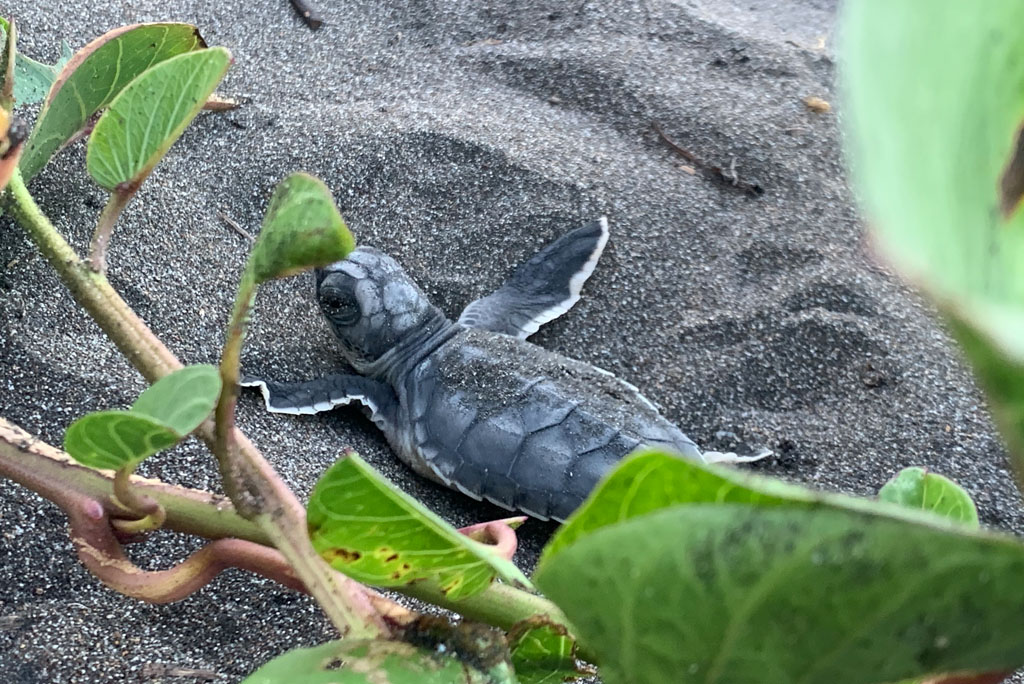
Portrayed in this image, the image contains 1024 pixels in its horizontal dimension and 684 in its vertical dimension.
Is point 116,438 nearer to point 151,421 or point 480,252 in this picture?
point 151,421

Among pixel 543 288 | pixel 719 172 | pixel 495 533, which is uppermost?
pixel 495 533

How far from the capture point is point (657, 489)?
172 millimetres

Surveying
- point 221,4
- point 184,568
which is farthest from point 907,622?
point 221,4

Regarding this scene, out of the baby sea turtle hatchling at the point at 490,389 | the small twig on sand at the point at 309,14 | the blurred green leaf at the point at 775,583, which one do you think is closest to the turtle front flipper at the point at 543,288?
the baby sea turtle hatchling at the point at 490,389

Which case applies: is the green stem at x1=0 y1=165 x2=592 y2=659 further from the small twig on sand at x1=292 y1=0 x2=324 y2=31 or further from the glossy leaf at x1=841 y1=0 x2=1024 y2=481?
the small twig on sand at x1=292 y1=0 x2=324 y2=31

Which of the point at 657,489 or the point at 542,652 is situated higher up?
the point at 657,489

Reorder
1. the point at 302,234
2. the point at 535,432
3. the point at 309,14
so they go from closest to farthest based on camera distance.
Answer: the point at 302,234 → the point at 535,432 → the point at 309,14

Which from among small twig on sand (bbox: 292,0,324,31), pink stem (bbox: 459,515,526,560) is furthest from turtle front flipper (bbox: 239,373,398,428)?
small twig on sand (bbox: 292,0,324,31)

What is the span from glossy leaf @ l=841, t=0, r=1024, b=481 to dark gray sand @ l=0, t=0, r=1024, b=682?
0.61 metres

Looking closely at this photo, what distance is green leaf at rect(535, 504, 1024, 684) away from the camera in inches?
5.3

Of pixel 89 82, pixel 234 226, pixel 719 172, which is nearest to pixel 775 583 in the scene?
pixel 89 82

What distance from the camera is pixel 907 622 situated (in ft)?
0.48

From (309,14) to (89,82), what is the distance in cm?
138

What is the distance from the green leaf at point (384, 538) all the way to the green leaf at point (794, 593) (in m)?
0.08
